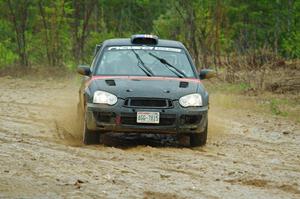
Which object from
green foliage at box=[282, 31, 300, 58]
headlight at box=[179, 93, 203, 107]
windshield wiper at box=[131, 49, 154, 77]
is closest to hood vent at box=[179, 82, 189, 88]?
headlight at box=[179, 93, 203, 107]

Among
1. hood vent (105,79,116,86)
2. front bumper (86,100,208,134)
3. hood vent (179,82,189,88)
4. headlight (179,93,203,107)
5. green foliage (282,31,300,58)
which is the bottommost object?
green foliage (282,31,300,58)

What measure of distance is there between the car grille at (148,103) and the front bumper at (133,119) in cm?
6

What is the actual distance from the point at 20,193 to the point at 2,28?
28322mm

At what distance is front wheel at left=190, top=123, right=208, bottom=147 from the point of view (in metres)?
Result: 10.8

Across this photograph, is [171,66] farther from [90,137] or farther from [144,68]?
[90,137]

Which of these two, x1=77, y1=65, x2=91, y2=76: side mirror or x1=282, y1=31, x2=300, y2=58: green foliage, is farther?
x1=282, y1=31, x2=300, y2=58: green foliage

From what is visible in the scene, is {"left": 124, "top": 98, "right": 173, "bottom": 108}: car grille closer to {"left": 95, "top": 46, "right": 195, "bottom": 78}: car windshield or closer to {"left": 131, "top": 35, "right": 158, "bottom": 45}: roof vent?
{"left": 95, "top": 46, "right": 195, "bottom": 78}: car windshield

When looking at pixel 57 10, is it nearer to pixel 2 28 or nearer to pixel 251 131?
pixel 2 28

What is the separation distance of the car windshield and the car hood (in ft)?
1.13

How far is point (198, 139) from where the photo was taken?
1088 centimetres

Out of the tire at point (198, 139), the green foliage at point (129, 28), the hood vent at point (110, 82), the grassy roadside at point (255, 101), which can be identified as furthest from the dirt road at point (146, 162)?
the green foliage at point (129, 28)

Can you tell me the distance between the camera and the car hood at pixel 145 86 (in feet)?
34.2

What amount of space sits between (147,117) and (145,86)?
1.74ft

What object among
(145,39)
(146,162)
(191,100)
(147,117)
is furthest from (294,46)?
(146,162)
